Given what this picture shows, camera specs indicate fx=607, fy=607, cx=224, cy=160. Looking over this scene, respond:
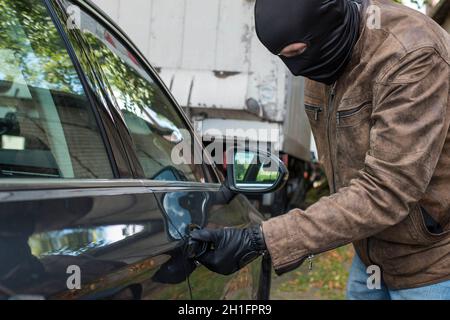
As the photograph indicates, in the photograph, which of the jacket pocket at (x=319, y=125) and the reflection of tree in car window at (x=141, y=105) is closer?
the reflection of tree in car window at (x=141, y=105)

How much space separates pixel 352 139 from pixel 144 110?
2.69 feet

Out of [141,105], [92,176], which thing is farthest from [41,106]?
[141,105]

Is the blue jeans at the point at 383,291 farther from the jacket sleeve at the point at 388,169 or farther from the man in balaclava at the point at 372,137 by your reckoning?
the jacket sleeve at the point at 388,169

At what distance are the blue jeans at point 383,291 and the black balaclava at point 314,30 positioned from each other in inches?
32.3

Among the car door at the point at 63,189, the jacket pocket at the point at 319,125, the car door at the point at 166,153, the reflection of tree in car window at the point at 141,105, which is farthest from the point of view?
the jacket pocket at the point at 319,125

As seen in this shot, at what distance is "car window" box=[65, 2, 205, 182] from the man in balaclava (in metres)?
0.53

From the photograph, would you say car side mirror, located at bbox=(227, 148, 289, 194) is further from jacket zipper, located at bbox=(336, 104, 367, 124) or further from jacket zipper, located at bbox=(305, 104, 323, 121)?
jacket zipper, located at bbox=(336, 104, 367, 124)

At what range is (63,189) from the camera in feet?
4.72

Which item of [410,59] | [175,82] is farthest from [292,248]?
[175,82]

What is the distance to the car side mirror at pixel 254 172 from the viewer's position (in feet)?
7.76

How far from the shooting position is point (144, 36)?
654cm

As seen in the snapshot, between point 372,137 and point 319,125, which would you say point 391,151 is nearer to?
point 372,137

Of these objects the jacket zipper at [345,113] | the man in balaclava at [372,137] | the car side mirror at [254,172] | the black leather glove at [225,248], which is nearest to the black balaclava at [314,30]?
the man in balaclava at [372,137]

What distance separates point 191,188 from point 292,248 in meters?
0.53
